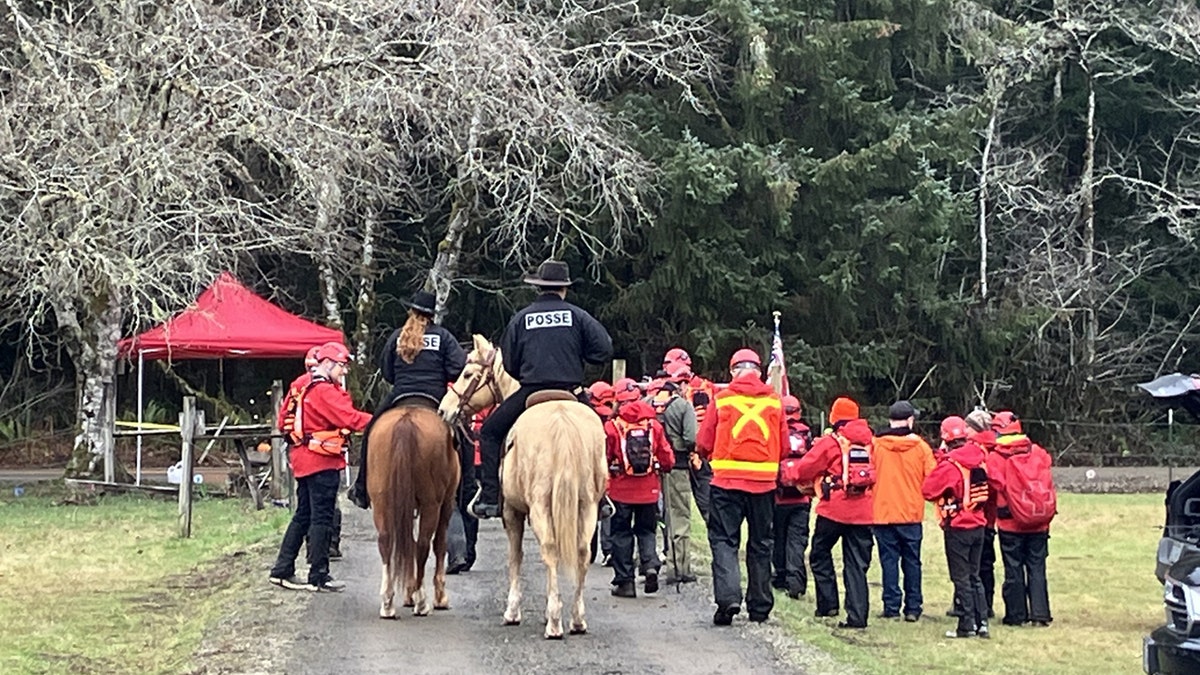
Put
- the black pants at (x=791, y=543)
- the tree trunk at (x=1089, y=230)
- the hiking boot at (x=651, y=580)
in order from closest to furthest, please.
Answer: the hiking boot at (x=651, y=580)
the black pants at (x=791, y=543)
the tree trunk at (x=1089, y=230)

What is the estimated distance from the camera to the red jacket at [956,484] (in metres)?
13.6

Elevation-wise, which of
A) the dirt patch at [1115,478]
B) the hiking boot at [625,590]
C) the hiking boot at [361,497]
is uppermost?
the hiking boot at [361,497]

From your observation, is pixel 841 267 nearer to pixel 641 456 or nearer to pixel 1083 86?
pixel 1083 86

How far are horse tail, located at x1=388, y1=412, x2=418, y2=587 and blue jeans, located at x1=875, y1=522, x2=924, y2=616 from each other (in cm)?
417

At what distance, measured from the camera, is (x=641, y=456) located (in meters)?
13.9

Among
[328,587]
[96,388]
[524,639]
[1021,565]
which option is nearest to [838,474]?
[1021,565]

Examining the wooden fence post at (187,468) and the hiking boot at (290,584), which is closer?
the hiking boot at (290,584)

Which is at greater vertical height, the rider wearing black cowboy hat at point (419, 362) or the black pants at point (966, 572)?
the rider wearing black cowboy hat at point (419, 362)

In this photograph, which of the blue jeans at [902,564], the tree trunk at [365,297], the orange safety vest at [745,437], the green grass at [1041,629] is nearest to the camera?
the green grass at [1041,629]

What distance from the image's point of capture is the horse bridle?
12.6m

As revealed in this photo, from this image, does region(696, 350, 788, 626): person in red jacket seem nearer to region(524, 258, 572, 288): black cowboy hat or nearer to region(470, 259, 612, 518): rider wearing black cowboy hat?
region(470, 259, 612, 518): rider wearing black cowboy hat

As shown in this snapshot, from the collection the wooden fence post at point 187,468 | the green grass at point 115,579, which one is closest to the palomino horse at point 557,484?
the green grass at point 115,579

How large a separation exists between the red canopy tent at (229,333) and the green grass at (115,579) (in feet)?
9.17

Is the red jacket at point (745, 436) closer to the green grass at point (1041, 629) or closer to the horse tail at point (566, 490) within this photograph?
the green grass at point (1041, 629)
